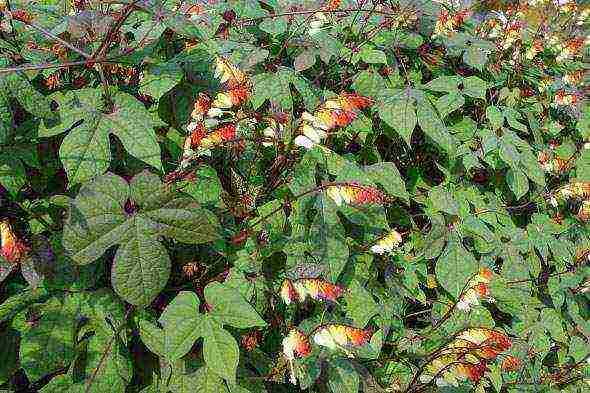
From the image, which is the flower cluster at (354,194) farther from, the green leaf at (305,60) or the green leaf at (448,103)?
the green leaf at (448,103)

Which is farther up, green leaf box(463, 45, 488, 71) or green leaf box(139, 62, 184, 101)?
green leaf box(139, 62, 184, 101)

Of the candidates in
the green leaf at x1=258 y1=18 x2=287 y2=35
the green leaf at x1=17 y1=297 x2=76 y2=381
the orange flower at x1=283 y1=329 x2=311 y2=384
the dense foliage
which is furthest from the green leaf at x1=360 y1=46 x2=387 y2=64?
the green leaf at x1=17 y1=297 x2=76 y2=381

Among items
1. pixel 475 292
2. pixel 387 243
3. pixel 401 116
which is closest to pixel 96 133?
pixel 387 243

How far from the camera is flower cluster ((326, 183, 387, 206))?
1.67 meters

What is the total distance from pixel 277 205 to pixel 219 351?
0.61 meters

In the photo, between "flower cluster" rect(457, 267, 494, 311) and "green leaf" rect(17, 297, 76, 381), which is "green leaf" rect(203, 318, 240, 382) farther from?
"flower cluster" rect(457, 267, 494, 311)

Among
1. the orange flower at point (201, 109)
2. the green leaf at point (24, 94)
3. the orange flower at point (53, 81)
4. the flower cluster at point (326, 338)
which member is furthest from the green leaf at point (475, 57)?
the green leaf at point (24, 94)

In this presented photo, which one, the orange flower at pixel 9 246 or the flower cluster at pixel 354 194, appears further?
the flower cluster at pixel 354 194

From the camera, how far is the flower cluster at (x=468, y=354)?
1.86 metres

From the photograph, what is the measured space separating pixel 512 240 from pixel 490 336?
96 cm

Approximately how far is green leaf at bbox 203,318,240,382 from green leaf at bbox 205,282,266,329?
3cm

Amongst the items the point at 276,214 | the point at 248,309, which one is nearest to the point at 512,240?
the point at 276,214

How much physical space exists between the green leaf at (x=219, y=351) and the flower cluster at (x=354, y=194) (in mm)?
504

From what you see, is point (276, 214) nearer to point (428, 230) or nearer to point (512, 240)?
point (428, 230)
